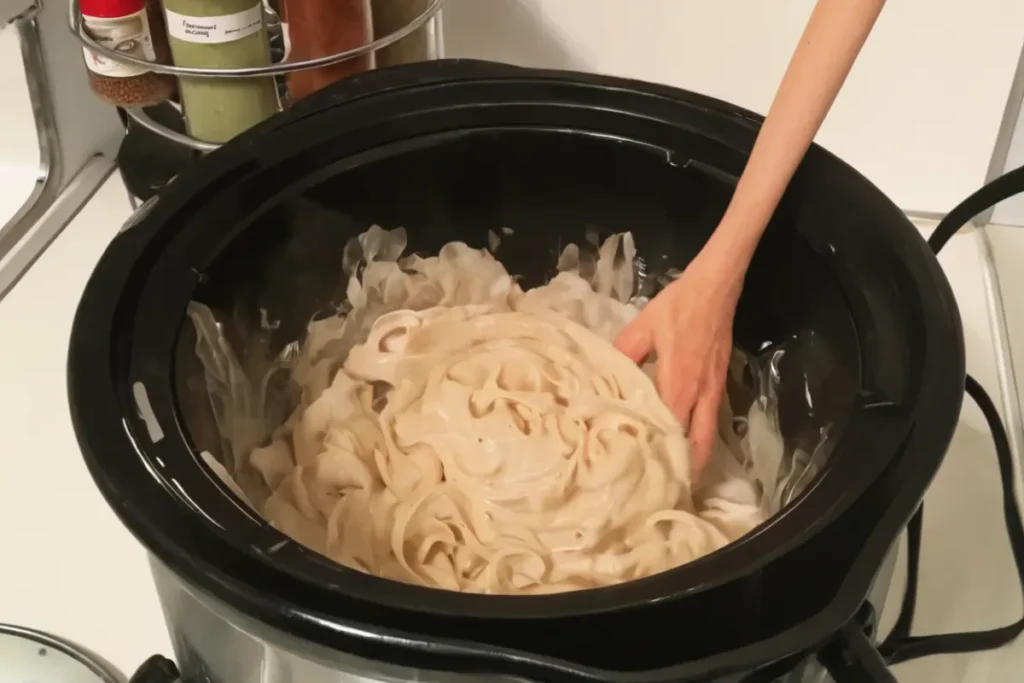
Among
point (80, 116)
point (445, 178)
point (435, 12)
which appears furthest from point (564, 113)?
point (80, 116)

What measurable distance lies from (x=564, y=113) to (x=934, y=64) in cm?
39

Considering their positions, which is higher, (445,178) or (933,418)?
(445,178)

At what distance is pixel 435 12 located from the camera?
2.36 feet

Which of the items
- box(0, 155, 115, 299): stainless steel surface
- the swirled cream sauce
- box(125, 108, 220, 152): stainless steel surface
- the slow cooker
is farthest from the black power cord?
box(0, 155, 115, 299): stainless steel surface

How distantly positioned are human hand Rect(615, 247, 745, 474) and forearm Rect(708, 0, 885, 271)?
3cm

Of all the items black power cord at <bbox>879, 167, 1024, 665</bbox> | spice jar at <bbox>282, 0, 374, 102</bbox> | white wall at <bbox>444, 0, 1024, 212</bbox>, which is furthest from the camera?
white wall at <bbox>444, 0, 1024, 212</bbox>

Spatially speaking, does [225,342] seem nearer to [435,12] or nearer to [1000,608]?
[435,12]

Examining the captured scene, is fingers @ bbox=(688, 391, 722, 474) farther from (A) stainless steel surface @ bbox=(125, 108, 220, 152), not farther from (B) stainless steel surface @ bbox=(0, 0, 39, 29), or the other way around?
(B) stainless steel surface @ bbox=(0, 0, 39, 29)

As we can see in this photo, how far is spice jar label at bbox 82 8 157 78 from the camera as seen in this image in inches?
27.4

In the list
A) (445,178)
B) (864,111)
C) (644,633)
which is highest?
(864,111)

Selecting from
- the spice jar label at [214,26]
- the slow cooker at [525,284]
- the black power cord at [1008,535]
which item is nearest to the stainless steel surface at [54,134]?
the spice jar label at [214,26]

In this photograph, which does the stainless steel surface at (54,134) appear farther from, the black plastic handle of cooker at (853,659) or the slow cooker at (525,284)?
the black plastic handle of cooker at (853,659)

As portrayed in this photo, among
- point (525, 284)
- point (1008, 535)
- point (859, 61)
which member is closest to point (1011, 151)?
point (859, 61)

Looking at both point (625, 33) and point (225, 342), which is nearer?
point (225, 342)
